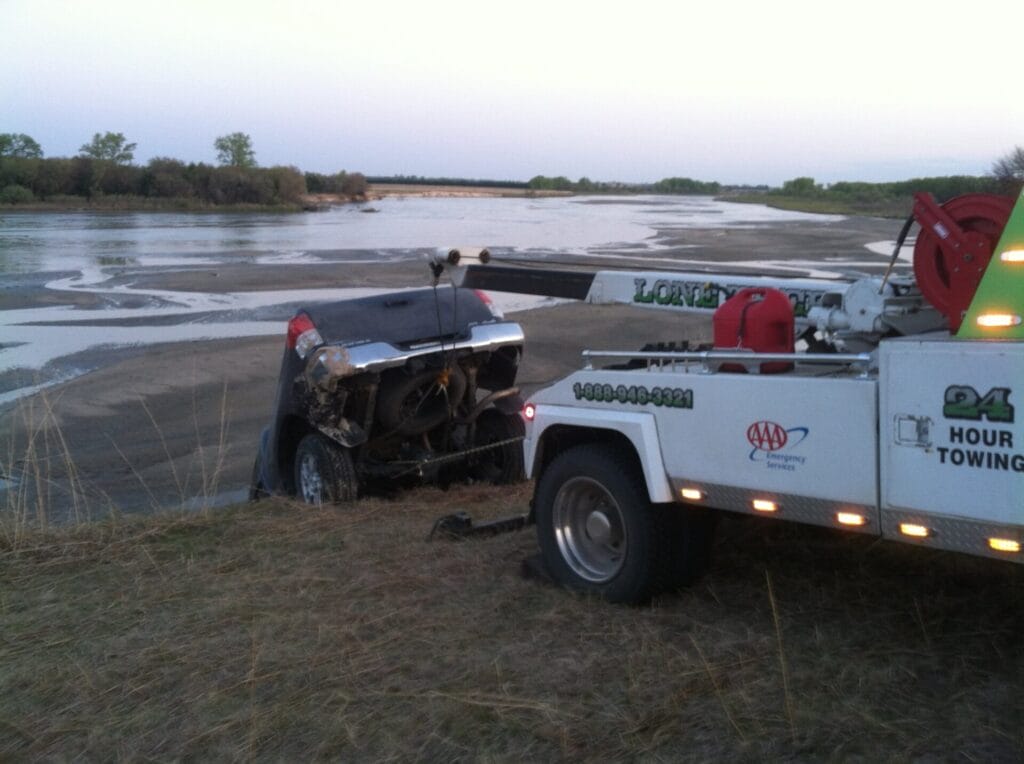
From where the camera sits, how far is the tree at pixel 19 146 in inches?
3819

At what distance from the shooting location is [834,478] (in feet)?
15.0

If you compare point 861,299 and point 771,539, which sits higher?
point 861,299

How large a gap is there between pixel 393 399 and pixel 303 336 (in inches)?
33.4

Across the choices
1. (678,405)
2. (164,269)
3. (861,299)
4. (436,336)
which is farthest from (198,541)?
(164,269)

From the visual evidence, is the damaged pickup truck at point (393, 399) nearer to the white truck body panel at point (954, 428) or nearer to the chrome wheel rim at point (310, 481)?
the chrome wheel rim at point (310, 481)

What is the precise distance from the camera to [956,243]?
4.93 meters

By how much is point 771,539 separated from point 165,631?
10.8ft

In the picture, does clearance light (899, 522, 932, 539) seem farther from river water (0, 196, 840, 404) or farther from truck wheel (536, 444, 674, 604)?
river water (0, 196, 840, 404)

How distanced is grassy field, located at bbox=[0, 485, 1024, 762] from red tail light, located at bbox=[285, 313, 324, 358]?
2.10 metres

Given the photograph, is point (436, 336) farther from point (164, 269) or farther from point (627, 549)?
point (164, 269)

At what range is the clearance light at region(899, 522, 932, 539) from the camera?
14.1 ft

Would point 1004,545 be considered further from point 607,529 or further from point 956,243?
point 607,529

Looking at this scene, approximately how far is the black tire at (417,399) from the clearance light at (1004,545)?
5.19 m

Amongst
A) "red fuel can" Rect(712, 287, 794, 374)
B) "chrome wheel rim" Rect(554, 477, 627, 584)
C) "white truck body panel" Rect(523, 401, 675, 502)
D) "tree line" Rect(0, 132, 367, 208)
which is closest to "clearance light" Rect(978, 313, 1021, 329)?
"red fuel can" Rect(712, 287, 794, 374)
